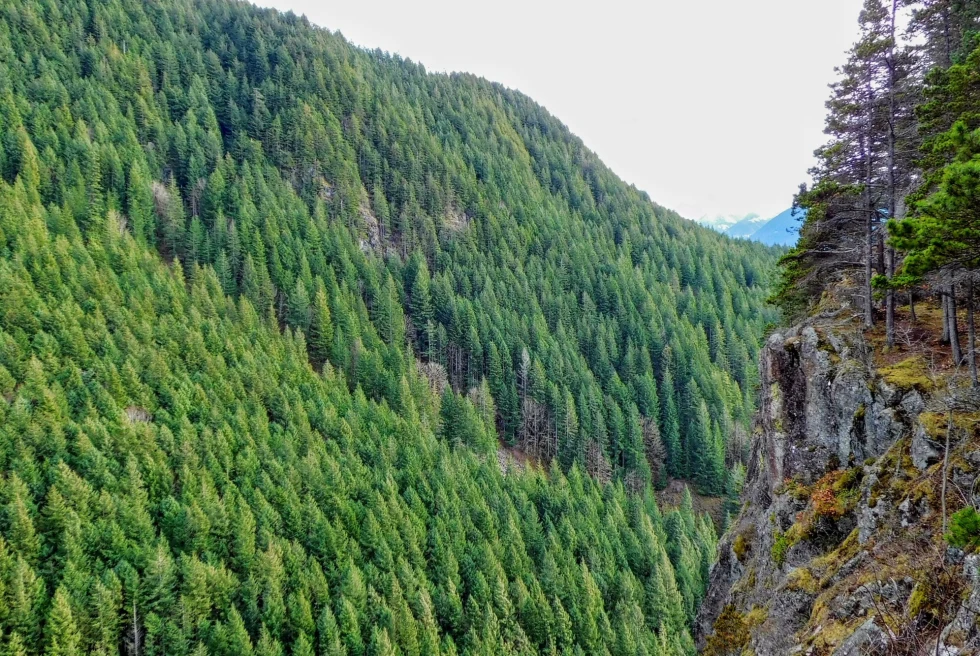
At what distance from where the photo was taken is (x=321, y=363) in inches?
3725

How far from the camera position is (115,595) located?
44344 mm

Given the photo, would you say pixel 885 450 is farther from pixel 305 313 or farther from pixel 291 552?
pixel 305 313

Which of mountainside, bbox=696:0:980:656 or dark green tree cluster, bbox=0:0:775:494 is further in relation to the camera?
dark green tree cluster, bbox=0:0:775:494

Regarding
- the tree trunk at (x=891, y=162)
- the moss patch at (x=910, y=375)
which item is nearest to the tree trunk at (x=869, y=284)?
the tree trunk at (x=891, y=162)

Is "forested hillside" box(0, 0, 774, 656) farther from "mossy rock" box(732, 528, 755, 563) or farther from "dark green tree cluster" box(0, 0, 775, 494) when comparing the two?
"mossy rock" box(732, 528, 755, 563)

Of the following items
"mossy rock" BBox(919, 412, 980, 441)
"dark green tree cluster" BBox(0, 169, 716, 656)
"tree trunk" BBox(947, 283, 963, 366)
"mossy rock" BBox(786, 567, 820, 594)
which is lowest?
"dark green tree cluster" BBox(0, 169, 716, 656)

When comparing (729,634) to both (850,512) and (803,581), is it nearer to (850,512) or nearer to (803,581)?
(803,581)

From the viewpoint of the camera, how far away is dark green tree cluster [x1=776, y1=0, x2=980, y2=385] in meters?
18.3

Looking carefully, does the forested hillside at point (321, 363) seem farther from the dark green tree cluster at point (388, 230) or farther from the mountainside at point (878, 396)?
the mountainside at point (878, 396)

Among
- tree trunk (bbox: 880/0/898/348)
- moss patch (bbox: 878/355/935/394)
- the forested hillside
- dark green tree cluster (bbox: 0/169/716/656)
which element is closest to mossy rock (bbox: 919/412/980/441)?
moss patch (bbox: 878/355/935/394)

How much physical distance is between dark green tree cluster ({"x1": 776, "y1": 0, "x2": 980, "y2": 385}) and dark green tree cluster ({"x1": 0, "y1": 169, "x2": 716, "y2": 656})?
136ft

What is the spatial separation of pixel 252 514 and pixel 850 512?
5510 cm

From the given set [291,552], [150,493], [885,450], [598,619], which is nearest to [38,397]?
[150,493]

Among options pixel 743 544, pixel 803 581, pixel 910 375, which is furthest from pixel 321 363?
pixel 910 375
